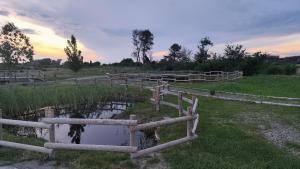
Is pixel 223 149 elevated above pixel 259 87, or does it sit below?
below

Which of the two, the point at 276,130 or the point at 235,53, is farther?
the point at 235,53

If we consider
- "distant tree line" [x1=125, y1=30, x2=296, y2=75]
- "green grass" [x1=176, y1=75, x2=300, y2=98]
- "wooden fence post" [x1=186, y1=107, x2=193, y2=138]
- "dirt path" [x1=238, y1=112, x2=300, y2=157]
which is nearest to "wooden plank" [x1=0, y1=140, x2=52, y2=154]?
"wooden fence post" [x1=186, y1=107, x2=193, y2=138]

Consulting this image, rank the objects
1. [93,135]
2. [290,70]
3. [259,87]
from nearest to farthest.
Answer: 1. [93,135]
2. [259,87]
3. [290,70]

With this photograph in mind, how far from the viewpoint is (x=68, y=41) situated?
5184cm

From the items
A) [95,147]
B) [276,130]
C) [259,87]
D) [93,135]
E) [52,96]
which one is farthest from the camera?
[259,87]

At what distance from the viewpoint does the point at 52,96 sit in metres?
22.4

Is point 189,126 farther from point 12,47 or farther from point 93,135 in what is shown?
point 12,47

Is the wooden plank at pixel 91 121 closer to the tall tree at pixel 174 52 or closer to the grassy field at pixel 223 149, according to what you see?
the grassy field at pixel 223 149

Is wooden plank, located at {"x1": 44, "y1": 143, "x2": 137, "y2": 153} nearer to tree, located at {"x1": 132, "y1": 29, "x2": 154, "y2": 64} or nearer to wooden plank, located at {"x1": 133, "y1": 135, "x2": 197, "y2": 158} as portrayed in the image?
wooden plank, located at {"x1": 133, "y1": 135, "x2": 197, "y2": 158}

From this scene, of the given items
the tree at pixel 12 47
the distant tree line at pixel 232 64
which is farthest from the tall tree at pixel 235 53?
the tree at pixel 12 47

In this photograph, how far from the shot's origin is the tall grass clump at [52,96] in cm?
1922

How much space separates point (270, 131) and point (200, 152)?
13.5 feet

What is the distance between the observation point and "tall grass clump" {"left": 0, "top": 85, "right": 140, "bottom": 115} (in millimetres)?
19219

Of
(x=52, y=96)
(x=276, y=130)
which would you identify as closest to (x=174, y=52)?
(x=52, y=96)
